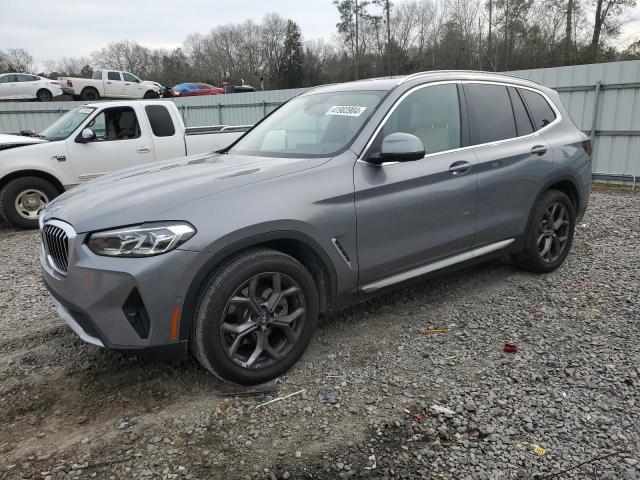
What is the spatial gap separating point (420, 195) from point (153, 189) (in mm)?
1793

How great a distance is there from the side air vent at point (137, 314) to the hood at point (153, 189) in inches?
15.6

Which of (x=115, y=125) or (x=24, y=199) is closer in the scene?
(x=24, y=199)

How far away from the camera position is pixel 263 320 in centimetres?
292

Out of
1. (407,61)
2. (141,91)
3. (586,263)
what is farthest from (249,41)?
(586,263)

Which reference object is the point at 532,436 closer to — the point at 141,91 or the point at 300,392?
the point at 300,392

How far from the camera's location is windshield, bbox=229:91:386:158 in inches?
137

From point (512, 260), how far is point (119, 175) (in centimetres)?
368

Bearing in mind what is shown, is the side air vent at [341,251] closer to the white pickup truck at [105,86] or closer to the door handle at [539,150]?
the door handle at [539,150]

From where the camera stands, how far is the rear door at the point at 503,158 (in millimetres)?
4000

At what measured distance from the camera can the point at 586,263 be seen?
5.15 m

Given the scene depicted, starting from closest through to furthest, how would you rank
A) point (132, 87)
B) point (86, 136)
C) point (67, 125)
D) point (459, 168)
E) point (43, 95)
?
point (459, 168) → point (86, 136) → point (67, 125) → point (43, 95) → point (132, 87)

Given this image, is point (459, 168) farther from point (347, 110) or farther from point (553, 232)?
point (553, 232)

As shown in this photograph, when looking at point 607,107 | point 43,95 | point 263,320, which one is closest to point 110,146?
point 263,320

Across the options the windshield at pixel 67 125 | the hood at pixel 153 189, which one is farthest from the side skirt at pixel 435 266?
the windshield at pixel 67 125
